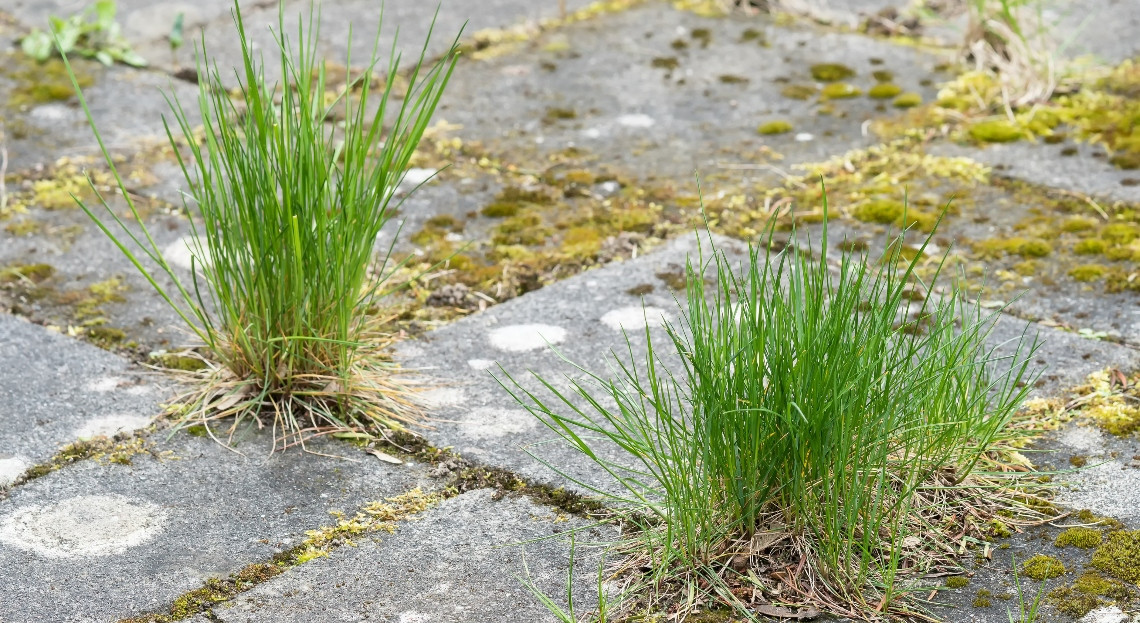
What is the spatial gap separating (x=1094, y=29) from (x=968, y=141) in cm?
112

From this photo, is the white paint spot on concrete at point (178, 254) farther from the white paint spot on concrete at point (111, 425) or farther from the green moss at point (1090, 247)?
the green moss at point (1090, 247)

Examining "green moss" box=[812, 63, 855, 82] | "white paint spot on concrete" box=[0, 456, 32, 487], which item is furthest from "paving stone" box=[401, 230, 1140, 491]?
"green moss" box=[812, 63, 855, 82]

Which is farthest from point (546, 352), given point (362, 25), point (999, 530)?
point (362, 25)

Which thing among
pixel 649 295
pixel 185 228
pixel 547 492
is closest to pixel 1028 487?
pixel 547 492

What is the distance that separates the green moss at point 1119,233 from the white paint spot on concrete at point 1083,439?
918 millimetres

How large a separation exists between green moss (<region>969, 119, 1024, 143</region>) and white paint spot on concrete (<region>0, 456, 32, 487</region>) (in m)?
2.71

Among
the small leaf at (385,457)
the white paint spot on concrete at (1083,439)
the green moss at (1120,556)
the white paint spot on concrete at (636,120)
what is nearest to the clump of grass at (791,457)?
the green moss at (1120,556)

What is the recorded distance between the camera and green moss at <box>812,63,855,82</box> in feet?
13.4

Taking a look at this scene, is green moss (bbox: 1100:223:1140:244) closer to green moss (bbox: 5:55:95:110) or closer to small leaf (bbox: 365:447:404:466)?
small leaf (bbox: 365:447:404:466)

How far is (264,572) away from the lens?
1.86 metres

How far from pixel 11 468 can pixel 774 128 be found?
2.44 m

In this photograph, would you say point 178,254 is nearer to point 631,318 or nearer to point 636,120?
point 631,318

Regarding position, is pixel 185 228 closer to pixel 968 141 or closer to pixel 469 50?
pixel 469 50

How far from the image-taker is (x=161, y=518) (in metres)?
1.99
